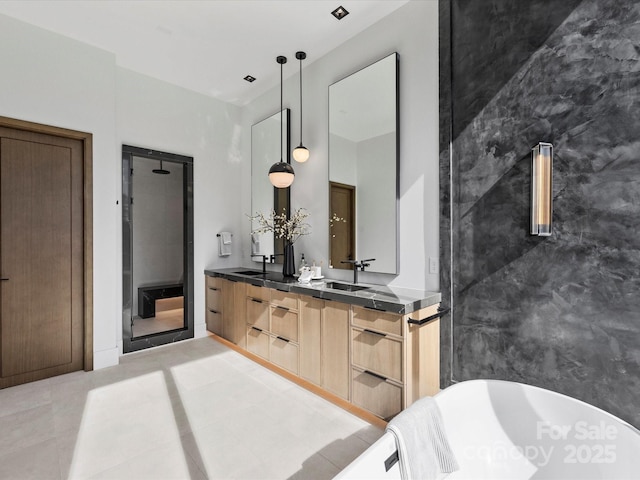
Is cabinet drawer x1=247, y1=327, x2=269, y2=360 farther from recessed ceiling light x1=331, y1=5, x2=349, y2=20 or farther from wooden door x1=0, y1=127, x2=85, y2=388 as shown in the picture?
recessed ceiling light x1=331, y1=5, x2=349, y2=20

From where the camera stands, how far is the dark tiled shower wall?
1.69 meters

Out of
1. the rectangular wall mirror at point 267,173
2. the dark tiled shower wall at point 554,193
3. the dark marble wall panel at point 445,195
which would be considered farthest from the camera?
the rectangular wall mirror at point 267,173

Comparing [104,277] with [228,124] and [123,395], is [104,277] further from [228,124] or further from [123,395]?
[228,124]

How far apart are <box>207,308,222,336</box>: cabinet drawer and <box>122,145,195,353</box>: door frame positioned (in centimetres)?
21

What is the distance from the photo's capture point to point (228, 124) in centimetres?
457

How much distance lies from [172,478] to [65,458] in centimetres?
73

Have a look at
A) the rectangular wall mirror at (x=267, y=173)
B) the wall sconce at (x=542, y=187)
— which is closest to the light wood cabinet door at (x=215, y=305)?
the rectangular wall mirror at (x=267, y=173)

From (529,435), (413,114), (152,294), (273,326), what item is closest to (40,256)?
(152,294)

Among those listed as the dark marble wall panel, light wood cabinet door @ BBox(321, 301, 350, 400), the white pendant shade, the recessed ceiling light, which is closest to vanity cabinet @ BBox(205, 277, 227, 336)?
the white pendant shade

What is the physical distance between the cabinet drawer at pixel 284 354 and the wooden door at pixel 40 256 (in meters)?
1.97

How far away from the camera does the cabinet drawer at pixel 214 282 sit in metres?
4.05

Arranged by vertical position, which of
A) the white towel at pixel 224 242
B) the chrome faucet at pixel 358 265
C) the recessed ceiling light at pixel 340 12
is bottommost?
the chrome faucet at pixel 358 265

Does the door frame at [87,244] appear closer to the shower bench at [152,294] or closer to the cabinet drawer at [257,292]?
the shower bench at [152,294]

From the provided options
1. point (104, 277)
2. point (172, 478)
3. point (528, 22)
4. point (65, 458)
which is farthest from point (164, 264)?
point (528, 22)
